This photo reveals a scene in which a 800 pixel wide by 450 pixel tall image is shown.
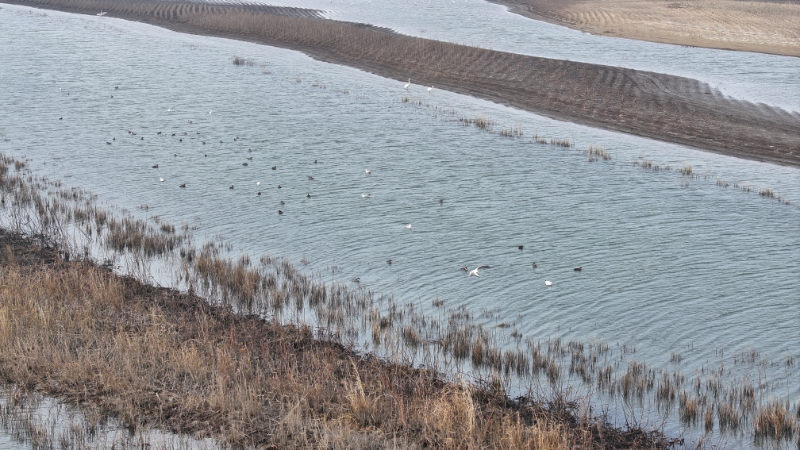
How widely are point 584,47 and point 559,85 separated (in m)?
12.1

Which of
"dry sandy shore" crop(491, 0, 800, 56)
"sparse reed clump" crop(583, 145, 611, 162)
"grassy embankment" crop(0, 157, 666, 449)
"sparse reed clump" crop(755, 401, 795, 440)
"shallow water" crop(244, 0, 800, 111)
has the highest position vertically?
"dry sandy shore" crop(491, 0, 800, 56)

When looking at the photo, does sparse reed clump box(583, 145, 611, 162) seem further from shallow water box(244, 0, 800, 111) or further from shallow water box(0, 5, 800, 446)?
shallow water box(244, 0, 800, 111)

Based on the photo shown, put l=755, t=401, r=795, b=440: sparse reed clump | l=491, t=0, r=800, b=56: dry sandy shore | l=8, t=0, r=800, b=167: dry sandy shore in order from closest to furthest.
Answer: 1. l=755, t=401, r=795, b=440: sparse reed clump
2. l=8, t=0, r=800, b=167: dry sandy shore
3. l=491, t=0, r=800, b=56: dry sandy shore

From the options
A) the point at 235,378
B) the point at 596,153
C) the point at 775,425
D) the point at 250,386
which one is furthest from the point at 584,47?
the point at 250,386

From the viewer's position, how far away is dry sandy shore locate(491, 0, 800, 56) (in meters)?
45.0

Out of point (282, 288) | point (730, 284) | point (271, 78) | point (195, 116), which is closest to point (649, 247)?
point (730, 284)

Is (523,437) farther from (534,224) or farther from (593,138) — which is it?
(593,138)

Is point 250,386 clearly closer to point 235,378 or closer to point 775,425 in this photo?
point 235,378

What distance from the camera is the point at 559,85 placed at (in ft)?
102

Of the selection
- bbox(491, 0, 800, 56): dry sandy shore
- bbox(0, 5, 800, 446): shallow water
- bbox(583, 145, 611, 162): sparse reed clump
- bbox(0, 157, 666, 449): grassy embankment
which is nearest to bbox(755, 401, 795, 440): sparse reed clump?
bbox(0, 5, 800, 446): shallow water

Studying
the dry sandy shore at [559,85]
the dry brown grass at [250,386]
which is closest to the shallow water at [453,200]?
the dry sandy shore at [559,85]

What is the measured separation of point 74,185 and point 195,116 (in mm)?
7987

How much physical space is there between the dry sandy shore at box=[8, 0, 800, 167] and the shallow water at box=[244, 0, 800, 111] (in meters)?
2.28

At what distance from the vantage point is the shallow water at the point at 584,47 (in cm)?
3259
